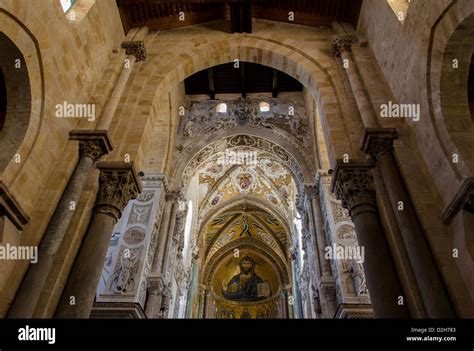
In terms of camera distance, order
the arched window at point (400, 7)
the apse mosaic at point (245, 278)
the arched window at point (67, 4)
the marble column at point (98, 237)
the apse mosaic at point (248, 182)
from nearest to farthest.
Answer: the marble column at point (98, 237) < the arched window at point (400, 7) < the arched window at point (67, 4) < the apse mosaic at point (248, 182) < the apse mosaic at point (245, 278)

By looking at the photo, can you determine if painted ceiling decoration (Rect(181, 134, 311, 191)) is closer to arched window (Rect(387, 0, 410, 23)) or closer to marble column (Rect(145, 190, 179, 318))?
marble column (Rect(145, 190, 179, 318))

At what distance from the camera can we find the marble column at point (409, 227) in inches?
166

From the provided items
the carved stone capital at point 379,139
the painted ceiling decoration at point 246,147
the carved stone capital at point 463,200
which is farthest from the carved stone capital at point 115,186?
the painted ceiling decoration at point 246,147

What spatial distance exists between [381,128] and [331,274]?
17.2 feet

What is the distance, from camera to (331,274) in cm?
985

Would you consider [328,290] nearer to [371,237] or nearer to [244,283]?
[371,237]

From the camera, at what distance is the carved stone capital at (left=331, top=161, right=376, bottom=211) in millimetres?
5613

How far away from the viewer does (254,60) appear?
907cm

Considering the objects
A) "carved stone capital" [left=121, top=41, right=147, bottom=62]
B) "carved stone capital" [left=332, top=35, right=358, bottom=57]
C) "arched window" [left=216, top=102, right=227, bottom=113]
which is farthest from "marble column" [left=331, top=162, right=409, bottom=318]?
"arched window" [left=216, top=102, right=227, bottom=113]

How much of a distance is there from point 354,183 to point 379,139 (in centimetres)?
87

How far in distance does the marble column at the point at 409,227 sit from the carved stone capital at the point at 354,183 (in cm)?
23

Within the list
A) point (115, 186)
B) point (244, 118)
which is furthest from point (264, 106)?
point (115, 186)

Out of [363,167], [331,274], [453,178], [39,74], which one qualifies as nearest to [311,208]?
[331,274]

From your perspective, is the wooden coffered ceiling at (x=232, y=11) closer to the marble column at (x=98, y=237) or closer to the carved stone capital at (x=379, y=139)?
the carved stone capital at (x=379, y=139)
